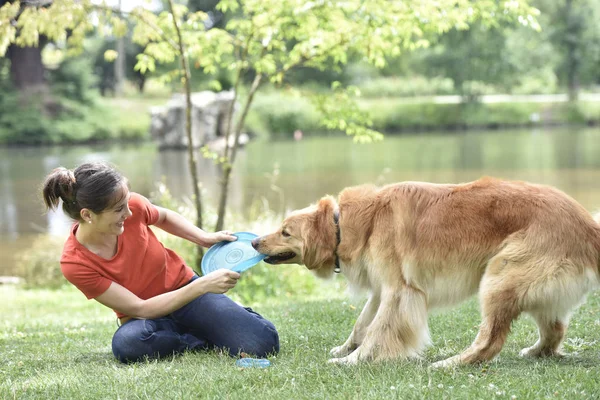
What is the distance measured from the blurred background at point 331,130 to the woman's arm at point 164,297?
24.0ft

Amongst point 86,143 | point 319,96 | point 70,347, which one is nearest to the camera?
point 70,347

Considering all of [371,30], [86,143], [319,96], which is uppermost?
[371,30]

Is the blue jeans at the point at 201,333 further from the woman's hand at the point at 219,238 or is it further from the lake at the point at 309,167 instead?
the lake at the point at 309,167

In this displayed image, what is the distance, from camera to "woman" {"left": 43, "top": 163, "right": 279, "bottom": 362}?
4648mm

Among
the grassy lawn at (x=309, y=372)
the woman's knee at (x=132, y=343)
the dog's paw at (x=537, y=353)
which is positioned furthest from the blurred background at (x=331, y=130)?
the dog's paw at (x=537, y=353)

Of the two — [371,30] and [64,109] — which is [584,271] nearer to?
[371,30]

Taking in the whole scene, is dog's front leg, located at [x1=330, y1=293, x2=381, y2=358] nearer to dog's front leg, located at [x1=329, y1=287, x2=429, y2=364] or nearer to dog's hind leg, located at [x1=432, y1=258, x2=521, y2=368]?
dog's front leg, located at [x1=329, y1=287, x2=429, y2=364]

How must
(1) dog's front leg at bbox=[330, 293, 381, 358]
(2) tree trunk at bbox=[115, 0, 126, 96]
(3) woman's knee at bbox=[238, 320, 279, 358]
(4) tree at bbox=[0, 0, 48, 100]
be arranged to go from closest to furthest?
(3) woman's knee at bbox=[238, 320, 279, 358] → (1) dog's front leg at bbox=[330, 293, 381, 358] → (4) tree at bbox=[0, 0, 48, 100] → (2) tree trunk at bbox=[115, 0, 126, 96]

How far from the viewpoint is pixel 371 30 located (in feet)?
28.9

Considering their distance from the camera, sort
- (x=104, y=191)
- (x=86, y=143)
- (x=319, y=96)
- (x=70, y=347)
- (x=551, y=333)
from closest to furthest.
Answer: (x=104, y=191) → (x=551, y=333) → (x=70, y=347) → (x=319, y=96) → (x=86, y=143)

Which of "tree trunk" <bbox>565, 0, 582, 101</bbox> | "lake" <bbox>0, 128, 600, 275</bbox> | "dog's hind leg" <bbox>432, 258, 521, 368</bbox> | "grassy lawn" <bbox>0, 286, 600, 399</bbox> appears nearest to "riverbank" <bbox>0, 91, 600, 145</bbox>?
"tree trunk" <bbox>565, 0, 582, 101</bbox>

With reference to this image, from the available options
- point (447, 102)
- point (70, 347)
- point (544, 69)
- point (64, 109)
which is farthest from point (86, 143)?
point (70, 347)

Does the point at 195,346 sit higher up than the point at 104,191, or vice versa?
the point at 104,191

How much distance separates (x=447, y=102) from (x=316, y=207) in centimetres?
4649
